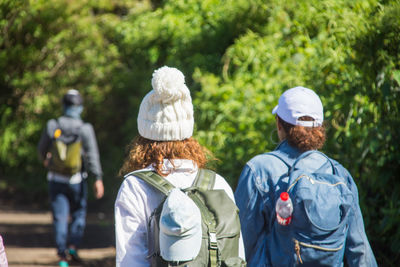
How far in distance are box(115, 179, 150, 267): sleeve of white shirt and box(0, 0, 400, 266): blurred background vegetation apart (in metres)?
1.50

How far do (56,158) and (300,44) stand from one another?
2973 millimetres

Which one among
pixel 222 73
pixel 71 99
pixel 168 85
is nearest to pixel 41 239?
pixel 71 99

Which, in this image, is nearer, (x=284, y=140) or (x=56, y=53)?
(x=284, y=140)

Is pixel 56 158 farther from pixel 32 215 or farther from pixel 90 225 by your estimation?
pixel 32 215

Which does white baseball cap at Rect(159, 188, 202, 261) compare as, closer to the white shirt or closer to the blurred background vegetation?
the white shirt

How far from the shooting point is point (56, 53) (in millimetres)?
11008

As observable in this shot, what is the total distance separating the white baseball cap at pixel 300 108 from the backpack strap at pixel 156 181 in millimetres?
905

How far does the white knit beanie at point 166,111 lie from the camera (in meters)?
2.51

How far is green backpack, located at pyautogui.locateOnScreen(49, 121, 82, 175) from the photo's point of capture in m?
6.61

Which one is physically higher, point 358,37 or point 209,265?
point 358,37

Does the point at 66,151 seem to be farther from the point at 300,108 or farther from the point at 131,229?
the point at 131,229

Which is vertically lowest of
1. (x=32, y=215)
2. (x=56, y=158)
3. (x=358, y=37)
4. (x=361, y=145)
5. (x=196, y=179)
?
(x=32, y=215)

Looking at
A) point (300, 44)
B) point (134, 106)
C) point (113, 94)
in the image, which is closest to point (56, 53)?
point (113, 94)

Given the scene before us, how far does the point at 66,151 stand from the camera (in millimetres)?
6664
